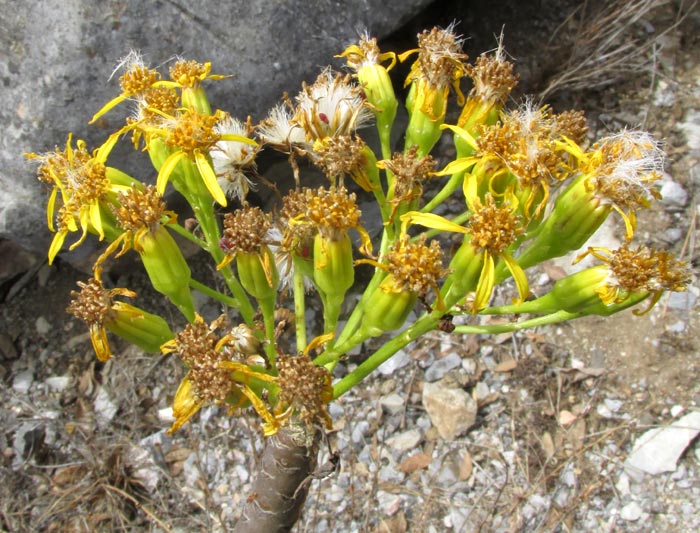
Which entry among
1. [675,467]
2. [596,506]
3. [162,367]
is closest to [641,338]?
[675,467]

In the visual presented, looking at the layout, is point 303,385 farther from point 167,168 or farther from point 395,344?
point 167,168

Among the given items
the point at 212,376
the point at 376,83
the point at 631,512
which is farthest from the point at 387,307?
the point at 631,512

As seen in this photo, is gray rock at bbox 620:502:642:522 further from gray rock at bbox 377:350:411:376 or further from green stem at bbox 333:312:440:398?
green stem at bbox 333:312:440:398

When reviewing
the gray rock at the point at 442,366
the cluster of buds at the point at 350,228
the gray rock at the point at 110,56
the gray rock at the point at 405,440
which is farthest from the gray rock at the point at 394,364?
the cluster of buds at the point at 350,228

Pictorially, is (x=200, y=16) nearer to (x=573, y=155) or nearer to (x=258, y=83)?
(x=258, y=83)

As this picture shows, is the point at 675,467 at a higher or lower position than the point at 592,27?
lower

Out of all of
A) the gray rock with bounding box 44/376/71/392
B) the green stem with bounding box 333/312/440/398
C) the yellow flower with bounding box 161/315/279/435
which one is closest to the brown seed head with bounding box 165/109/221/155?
the yellow flower with bounding box 161/315/279/435
